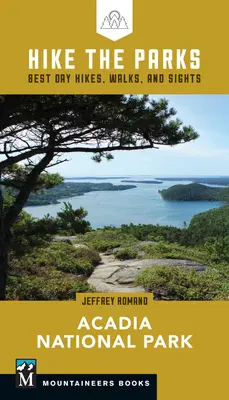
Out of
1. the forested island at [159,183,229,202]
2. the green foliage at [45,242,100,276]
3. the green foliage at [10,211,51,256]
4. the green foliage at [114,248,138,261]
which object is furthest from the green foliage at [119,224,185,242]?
the green foliage at [10,211,51,256]

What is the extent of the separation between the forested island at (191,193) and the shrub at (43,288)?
19.4 m

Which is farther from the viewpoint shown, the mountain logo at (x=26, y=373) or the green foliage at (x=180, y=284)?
the green foliage at (x=180, y=284)

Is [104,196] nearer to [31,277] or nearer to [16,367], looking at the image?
[31,277]

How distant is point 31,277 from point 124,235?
8.32 m

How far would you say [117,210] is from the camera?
1571cm

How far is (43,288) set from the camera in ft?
24.5

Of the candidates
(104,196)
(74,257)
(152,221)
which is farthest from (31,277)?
(152,221)

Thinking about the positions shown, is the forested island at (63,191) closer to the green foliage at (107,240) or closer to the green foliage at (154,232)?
the green foliage at (107,240)

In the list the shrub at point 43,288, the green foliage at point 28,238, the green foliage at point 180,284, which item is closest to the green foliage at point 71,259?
the shrub at point 43,288

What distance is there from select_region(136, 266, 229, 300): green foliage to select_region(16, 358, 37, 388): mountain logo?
4375 millimetres

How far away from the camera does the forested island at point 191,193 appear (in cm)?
2727

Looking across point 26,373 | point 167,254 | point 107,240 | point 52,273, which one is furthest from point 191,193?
point 26,373

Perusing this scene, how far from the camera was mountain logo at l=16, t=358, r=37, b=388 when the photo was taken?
3.22 meters

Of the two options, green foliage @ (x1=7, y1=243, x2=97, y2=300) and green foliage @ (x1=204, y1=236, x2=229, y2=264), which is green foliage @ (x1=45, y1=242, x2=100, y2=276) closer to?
green foliage @ (x1=7, y1=243, x2=97, y2=300)
